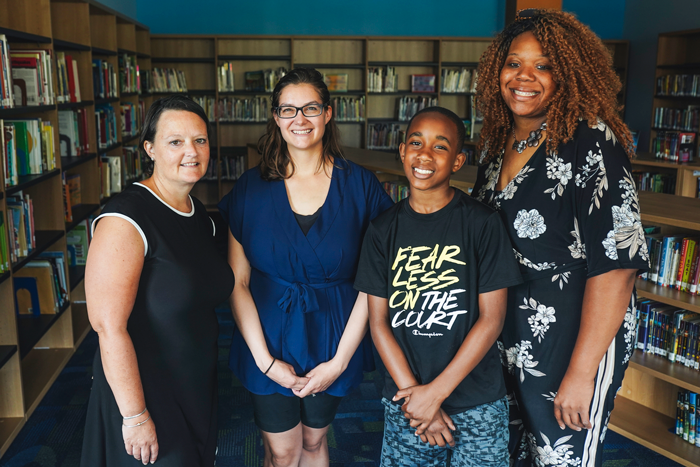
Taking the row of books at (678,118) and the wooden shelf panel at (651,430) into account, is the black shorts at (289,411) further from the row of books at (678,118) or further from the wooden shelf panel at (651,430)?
the row of books at (678,118)

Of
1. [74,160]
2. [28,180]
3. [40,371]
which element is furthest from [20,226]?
[74,160]

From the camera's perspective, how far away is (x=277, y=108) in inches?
61.0

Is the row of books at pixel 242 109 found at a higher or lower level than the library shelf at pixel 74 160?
higher

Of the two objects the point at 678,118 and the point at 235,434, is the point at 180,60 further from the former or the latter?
the point at 678,118

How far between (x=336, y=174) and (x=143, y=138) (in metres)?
0.53

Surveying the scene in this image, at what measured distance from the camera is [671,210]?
2279 mm

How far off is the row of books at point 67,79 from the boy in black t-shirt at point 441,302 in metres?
2.95

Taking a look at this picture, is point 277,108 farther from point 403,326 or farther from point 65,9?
point 65,9

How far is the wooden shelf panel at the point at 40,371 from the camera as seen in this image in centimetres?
288

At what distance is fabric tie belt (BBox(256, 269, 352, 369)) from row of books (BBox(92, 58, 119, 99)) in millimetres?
3401

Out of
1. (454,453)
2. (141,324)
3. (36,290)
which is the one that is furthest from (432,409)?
(36,290)

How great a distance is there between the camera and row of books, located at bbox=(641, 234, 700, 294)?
7.47 feet

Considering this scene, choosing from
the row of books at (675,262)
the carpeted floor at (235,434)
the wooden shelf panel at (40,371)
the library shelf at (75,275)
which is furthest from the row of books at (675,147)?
the wooden shelf panel at (40,371)

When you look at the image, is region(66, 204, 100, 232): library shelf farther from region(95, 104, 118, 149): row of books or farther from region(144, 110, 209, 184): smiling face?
region(144, 110, 209, 184): smiling face
